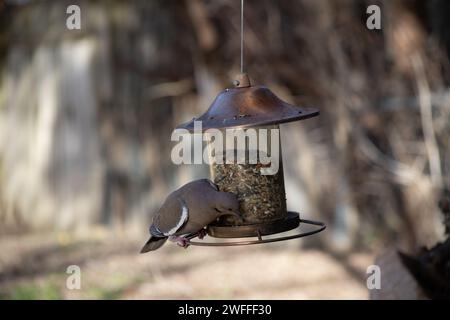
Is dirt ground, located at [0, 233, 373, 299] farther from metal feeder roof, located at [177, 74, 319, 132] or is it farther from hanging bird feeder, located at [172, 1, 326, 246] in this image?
metal feeder roof, located at [177, 74, 319, 132]

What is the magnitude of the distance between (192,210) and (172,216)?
13 centimetres

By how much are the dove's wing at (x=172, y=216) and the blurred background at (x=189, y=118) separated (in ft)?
9.60

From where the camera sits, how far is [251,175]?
3615mm

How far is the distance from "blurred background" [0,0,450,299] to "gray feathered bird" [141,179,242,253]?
2946 mm

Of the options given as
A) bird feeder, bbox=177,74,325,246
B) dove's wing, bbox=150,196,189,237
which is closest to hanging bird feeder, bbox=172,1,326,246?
bird feeder, bbox=177,74,325,246

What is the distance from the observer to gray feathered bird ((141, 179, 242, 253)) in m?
3.42

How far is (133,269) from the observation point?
747 cm

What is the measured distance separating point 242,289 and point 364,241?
2105 mm

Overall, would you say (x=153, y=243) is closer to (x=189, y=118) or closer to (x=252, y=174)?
(x=252, y=174)
